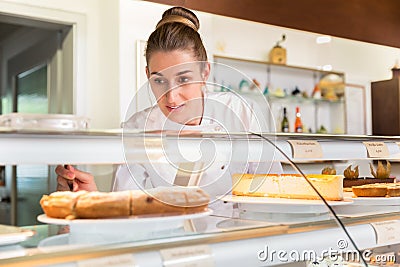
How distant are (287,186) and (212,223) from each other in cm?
27

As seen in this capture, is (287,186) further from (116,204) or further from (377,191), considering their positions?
(116,204)

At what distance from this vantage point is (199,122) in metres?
1.01

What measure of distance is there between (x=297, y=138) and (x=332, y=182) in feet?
0.60

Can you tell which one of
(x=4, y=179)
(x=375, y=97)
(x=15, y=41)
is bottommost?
(x=4, y=179)

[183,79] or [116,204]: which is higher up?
[183,79]

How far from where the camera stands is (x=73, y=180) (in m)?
1.02

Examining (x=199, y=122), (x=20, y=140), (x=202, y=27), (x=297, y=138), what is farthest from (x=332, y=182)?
(x=202, y=27)

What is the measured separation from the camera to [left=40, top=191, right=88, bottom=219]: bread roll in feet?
2.51

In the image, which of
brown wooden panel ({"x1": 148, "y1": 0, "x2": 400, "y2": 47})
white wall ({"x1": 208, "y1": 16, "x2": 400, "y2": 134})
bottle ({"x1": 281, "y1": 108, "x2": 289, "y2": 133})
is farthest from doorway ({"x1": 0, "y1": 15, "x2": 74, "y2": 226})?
bottle ({"x1": 281, "y1": 108, "x2": 289, "y2": 133})

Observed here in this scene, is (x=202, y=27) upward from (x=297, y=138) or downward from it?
upward

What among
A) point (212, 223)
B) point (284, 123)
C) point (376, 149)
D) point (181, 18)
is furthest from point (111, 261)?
point (284, 123)

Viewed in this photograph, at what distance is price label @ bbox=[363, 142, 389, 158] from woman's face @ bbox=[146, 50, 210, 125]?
352 mm

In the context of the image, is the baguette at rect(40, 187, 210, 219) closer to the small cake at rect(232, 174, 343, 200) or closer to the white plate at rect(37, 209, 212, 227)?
the white plate at rect(37, 209, 212, 227)

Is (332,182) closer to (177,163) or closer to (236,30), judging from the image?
(177,163)
